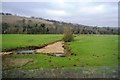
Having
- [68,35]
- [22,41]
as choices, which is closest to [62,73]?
[22,41]

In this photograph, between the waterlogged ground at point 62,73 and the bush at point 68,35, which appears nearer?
the waterlogged ground at point 62,73

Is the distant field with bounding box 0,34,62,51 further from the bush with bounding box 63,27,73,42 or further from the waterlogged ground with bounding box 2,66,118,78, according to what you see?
the waterlogged ground with bounding box 2,66,118,78

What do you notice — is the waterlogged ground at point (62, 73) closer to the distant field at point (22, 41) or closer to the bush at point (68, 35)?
the distant field at point (22, 41)

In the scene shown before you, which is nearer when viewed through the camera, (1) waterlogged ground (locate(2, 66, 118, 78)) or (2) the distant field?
(1) waterlogged ground (locate(2, 66, 118, 78))

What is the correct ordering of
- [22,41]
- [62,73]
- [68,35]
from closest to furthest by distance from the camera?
[62,73]
[22,41]
[68,35]

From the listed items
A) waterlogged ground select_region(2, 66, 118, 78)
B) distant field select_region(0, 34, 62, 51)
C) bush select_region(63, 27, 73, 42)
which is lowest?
waterlogged ground select_region(2, 66, 118, 78)

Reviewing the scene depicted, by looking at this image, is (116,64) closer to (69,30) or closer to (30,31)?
(69,30)

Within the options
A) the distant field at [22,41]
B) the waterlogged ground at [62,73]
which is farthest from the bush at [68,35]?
the waterlogged ground at [62,73]

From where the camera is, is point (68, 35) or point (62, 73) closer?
point (62, 73)

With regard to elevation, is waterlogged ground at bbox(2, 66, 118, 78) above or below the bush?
below

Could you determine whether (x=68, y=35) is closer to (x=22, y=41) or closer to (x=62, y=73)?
(x=22, y=41)

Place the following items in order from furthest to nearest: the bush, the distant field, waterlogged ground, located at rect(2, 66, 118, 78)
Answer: the bush
the distant field
waterlogged ground, located at rect(2, 66, 118, 78)

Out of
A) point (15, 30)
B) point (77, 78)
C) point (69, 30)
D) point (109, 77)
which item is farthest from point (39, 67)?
point (15, 30)

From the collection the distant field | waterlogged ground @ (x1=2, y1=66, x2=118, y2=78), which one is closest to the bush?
the distant field
